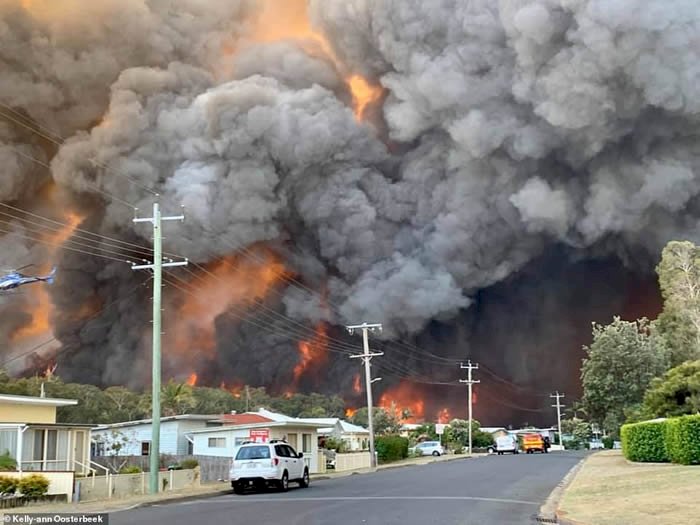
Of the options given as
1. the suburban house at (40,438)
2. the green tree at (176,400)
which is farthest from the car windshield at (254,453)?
the green tree at (176,400)

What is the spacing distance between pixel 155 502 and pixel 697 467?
13613mm

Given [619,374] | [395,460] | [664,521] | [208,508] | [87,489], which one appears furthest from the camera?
[395,460]

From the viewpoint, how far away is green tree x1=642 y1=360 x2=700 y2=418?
90.9ft

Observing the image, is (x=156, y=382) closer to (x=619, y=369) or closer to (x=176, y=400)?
(x=619, y=369)

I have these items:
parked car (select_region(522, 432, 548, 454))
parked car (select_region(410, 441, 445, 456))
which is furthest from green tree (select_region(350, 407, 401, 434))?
parked car (select_region(522, 432, 548, 454))

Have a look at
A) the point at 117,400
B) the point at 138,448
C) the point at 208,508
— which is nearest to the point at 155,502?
the point at 208,508

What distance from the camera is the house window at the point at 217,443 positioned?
3847cm

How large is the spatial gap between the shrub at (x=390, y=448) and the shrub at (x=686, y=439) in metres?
27.9

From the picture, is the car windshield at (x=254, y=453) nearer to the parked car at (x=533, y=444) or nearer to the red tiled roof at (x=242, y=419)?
the red tiled roof at (x=242, y=419)

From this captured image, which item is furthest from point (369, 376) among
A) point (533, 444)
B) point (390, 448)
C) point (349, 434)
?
point (533, 444)

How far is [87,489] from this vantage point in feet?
71.3

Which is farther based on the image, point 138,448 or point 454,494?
point 138,448

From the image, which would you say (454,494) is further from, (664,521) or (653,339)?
(653,339)

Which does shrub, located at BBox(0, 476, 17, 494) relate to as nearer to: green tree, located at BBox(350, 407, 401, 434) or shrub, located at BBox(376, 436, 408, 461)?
shrub, located at BBox(376, 436, 408, 461)
